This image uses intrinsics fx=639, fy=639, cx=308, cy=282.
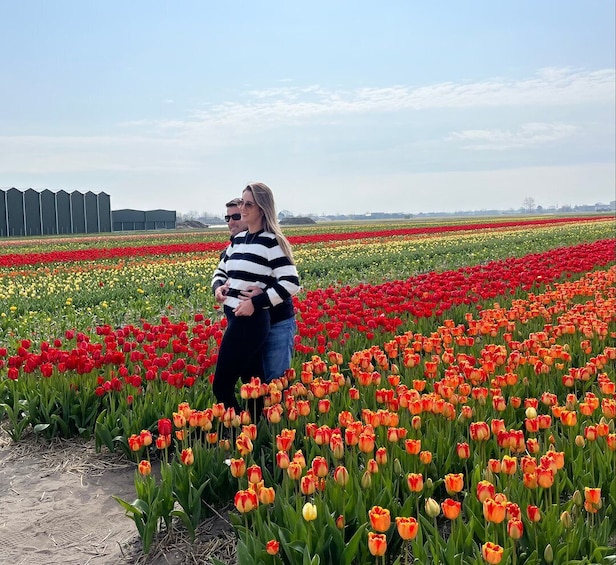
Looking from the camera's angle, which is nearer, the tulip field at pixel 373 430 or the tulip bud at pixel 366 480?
the tulip field at pixel 373 430

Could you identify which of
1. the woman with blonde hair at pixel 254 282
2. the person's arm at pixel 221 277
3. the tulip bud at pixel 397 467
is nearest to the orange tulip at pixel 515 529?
the tulip bud at pixel 397 467

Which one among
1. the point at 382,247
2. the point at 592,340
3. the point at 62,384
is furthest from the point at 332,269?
the point at 62,384

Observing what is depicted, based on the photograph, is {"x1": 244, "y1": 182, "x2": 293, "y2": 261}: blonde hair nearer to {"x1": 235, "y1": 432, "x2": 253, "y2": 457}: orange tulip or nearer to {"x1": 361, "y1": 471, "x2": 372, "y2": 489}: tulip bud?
{"x1": 235, "y1": 432, "x2": 253, "y2": 457}: orange tulip

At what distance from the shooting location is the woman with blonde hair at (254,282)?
416 centimetres

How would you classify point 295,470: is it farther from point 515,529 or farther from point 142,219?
point 142,219

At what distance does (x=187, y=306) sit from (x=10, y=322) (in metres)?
3.05

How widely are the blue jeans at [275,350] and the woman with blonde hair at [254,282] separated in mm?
166

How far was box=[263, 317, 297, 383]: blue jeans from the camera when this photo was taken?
4.51 meters

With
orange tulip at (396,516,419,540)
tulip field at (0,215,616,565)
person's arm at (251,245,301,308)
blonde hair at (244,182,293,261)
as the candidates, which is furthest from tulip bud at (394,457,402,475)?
blonde hair at (244,182,293,261)

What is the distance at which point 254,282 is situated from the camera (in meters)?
4.23

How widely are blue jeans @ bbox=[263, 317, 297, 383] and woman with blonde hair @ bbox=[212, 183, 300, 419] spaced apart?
0.17 meters

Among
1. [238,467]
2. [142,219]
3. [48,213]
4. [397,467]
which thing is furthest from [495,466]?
[142,219]

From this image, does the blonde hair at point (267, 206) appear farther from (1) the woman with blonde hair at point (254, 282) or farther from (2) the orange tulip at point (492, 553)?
(2) the orange tulip at point (492, 553)

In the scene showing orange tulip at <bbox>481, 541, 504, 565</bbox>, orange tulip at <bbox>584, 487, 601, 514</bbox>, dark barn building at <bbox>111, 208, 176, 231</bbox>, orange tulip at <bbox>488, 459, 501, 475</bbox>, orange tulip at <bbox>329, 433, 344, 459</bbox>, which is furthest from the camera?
dark barn building at <bbox>111, 208, 176, 231</bbox>
